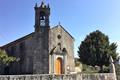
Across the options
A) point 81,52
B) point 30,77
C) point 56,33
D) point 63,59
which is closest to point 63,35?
point 56,33

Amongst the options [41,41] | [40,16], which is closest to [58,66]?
[41,41]

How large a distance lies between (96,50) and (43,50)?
1269 centimetres

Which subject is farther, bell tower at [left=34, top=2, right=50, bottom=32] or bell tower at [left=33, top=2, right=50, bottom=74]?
bell tower at [left=34, top=2, right=50, bottom=32]

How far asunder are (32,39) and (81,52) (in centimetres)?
1213

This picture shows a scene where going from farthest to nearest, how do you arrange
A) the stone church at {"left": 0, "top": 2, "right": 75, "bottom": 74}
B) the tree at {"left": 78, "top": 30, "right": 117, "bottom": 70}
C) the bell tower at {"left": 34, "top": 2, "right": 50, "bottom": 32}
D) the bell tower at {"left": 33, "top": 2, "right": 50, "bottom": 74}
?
the tree at {"left": 78, "top": 30, "right": 117, "bottom": 70} → the bell tower at {"left": 34, "top": 2, "right": 50, "bottom": 32} → the stone church at {"left": 0, "top": 2, "right": 75, "bottom": 74} → the bell tower at {"left": 33, "top": 2, "right": 50, "bottom": 74}

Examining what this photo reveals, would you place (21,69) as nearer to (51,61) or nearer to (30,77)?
(51,61)

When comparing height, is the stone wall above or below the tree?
below

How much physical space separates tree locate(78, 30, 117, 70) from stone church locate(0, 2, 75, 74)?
19.2ft

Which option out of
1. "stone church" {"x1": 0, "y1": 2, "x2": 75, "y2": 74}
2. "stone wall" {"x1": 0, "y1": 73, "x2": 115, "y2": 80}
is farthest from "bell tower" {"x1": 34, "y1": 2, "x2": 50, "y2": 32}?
"stone wall" {"x1": 0, "y1": 73, "x2": 115, "y2": 80}

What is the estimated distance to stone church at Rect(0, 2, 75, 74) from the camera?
2942cm

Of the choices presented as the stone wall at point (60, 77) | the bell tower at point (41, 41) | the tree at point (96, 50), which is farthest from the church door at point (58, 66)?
the stone wall at point (60, 77)

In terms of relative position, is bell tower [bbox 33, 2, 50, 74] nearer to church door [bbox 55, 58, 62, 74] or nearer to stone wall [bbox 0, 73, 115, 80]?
church door [bbox 55, 58, 62, 74]

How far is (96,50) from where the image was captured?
39031 mm

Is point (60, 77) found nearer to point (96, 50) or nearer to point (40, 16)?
point (40, 16)
